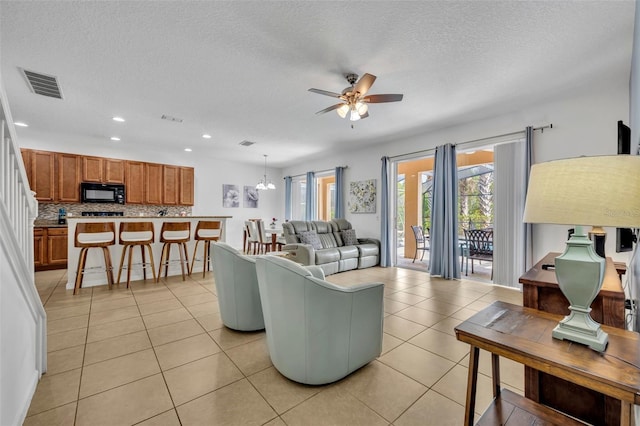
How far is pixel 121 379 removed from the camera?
1888 mm

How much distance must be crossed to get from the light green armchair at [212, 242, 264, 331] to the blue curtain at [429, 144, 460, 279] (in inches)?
142

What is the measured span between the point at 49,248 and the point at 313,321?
6111 millimetres

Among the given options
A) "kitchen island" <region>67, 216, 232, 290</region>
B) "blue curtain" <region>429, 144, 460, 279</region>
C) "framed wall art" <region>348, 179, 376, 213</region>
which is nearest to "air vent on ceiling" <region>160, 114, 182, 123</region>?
"kitchen island" <region>67, 216, 232, 290</region>

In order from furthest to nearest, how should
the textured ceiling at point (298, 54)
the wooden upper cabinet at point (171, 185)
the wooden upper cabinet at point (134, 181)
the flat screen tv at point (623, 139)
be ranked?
the wooden upper cabinet at point (171, 185), the wooden upper cabinet at point (134, 181), the flat screen tv at point (623, 139), the textured ceiling at point (298, 54)

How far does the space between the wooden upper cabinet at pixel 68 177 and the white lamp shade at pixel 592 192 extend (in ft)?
24.3

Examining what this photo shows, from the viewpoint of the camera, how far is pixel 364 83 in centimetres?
275

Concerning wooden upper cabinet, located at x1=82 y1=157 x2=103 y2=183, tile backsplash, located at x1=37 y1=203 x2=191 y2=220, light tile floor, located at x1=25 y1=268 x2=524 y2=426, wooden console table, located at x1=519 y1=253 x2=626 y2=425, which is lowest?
light tile floor, located at x1=25 y1=268 x2=524 y2=426

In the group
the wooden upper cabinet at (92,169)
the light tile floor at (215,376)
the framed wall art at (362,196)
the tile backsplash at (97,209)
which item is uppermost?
the wooden upper cabinet at (92,169)

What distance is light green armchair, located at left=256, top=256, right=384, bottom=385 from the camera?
170 centimetres

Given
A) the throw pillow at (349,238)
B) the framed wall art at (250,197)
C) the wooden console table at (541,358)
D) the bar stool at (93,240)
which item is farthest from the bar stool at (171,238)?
the wooden console table at (541,358)

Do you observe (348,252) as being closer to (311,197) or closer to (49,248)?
(311,197)

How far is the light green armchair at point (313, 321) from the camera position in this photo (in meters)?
1.70

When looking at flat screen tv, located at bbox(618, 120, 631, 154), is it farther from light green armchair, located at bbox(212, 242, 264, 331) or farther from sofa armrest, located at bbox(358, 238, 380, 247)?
sofa armrest, located at bbox(358, 238, 380, 247)

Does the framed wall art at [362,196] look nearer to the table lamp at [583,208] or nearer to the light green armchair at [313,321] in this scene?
the light green armchair at [313,321]
